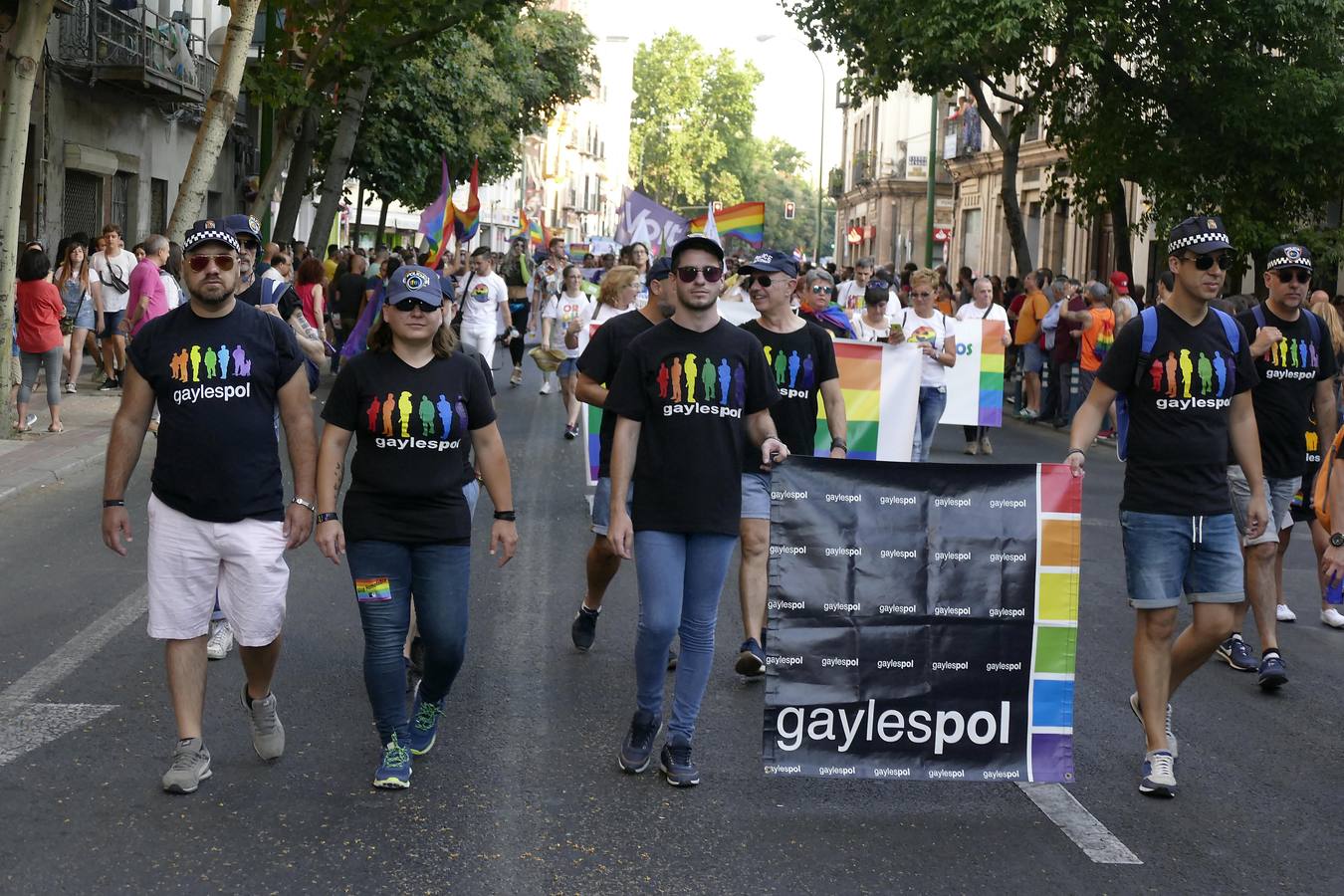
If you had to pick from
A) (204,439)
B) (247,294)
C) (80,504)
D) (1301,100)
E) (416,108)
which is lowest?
(80,504)

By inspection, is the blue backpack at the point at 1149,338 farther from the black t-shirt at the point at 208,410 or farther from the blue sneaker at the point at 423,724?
the black t-shirt at the point at 208,410

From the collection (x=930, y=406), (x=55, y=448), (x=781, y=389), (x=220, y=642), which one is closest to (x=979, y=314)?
(x=930, y=406)

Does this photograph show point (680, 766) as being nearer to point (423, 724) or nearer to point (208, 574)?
point (423, 724)

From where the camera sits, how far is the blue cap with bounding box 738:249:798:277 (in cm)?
712

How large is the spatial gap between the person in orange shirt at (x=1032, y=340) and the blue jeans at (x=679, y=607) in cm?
1637

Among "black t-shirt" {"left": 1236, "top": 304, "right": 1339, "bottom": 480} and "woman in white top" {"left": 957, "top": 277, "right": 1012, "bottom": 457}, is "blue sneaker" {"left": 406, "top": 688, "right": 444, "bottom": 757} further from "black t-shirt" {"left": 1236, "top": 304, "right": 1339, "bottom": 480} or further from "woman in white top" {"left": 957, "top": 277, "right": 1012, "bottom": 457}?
"woman in white top" {"left": 957, "top": 277, "right": 1012, "bottom": 457}

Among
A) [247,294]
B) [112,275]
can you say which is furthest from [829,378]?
[112,275]

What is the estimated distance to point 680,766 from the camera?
5.64 m

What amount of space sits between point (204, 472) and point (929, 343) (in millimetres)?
9683

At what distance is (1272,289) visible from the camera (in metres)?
7.61

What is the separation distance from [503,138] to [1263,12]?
23346 millimetres

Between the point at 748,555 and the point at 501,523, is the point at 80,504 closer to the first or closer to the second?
the point at 748,555

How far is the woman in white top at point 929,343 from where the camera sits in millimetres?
14326

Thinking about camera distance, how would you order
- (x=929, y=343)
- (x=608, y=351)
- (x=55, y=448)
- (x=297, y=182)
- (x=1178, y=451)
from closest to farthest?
(x=1178, y=451) → (x=608, y=351) → (x=55, y=448) → (x=929, y=343) → (x=297, y=182)
